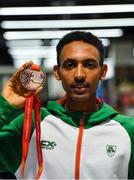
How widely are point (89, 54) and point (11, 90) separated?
0.89 ft

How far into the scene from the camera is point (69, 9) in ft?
Result: 15.2

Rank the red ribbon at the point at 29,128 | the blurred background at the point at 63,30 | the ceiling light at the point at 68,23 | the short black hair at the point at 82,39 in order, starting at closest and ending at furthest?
the red ribbon at the point at 29,128, the short black hair at the point at 82,39, the blurred background at the point at 63,30, the ceiling light at the point at 68,23

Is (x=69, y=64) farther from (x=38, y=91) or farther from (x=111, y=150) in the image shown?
(x=111, y=150)

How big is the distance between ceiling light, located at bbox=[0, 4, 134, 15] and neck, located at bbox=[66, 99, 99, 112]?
9.75 ft

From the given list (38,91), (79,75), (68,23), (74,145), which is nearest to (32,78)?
(38,91)

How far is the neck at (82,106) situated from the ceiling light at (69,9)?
2.97 meters

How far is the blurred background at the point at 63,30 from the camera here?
4410mm

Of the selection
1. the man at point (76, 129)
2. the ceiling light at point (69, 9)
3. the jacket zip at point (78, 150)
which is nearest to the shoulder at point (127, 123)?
the man at point (76, 129)

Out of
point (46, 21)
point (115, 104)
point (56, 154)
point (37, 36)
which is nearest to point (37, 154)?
point (56, 154)

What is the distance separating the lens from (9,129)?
4.74ft

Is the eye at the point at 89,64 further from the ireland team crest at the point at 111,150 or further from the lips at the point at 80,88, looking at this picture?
the ireland team crest at the point at 111,150

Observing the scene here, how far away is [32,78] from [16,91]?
7cm

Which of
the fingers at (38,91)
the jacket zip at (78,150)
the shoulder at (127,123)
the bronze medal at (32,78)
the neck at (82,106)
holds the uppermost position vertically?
the bronze medal at (32,78)

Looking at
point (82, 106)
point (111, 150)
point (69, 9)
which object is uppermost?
point (69, 9)
